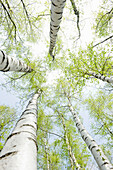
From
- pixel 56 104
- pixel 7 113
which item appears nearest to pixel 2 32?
pixel 56 104

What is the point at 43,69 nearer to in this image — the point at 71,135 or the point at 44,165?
the point at 71,135

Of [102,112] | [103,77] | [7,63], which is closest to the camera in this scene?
[7,63]

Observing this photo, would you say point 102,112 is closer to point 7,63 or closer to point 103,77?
point 103,77

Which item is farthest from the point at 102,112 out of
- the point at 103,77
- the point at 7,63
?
the point at 7,63

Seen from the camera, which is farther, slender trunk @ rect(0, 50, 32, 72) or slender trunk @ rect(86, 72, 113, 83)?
slender trunk @ rect(86, 72, 113, 83)

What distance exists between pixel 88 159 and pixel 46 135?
5.11 metres

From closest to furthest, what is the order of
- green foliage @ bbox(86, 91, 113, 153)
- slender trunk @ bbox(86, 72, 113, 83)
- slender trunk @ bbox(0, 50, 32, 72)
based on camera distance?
slender trunk @ bbox(0, 50, 32, 72) < slender trunk @ bbox(86, 72, 113, 83) < green foliage @ bbox(86, 91, 113, 153)

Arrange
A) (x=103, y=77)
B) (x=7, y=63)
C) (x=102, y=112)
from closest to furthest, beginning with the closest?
1. (x=7, y=63)
2. (x=103, y=77)
3. (x=102, y=112)

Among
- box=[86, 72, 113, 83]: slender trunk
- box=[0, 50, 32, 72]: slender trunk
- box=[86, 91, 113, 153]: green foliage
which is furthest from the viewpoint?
box=[86, 91, 113, 153]: green foliage

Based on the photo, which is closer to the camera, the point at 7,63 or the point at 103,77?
the point at 7,63

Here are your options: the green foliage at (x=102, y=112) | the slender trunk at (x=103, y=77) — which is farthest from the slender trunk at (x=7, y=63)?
the green foliage at (x=102, y=112)

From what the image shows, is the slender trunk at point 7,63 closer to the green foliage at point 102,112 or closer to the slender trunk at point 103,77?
the slender trunk at point 103,77

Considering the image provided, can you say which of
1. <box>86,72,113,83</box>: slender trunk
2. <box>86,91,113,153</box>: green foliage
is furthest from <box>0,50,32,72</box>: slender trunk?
<box>86,91,113,153</box>: green foliage

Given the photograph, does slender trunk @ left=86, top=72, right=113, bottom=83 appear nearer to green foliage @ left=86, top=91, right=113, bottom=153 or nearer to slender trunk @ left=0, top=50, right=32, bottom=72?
slender trunk @ left=0, top=50, right=32, bottom=72
